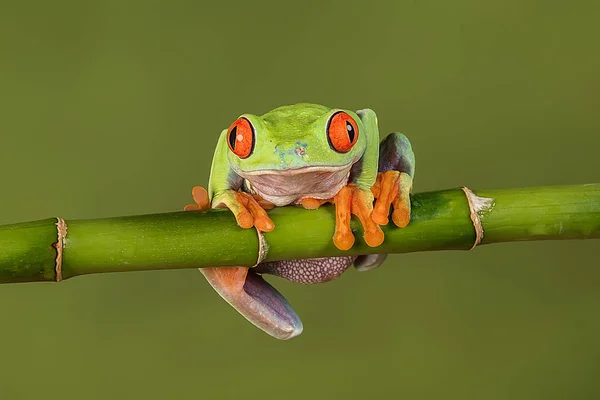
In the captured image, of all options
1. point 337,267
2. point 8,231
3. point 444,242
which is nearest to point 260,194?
point 337,267

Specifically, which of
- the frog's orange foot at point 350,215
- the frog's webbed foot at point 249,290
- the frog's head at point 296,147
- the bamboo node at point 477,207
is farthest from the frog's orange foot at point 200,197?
the bamboo node at point 477,207

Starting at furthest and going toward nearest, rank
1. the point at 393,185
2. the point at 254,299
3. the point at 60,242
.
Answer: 1. the point at 254,299
2. the point at 393,185
3. the point at 60,242

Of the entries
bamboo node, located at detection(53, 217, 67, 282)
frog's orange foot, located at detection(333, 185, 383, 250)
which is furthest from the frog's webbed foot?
bamboo node, located at detection(53, 217, 67, 282)

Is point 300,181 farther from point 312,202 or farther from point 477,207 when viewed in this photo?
point 477,207

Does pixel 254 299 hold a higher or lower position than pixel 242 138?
lower

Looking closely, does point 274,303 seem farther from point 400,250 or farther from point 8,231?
point 8,231

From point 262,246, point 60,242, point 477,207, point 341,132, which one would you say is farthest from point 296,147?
point 60,242

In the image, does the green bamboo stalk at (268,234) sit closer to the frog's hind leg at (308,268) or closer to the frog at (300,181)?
the frog at (300,181)
